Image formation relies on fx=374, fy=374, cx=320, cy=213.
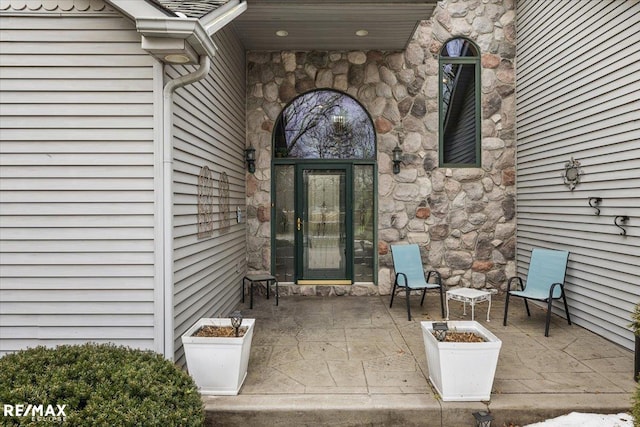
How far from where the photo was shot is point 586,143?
158 inches

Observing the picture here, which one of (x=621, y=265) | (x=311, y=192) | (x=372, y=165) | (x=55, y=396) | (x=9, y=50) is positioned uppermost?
(x=9, y=50)

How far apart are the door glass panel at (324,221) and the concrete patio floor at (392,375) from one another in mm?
1200

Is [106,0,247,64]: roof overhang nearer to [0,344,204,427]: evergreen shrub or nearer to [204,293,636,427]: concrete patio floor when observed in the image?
[0,344,204,427]: evergreen shrub

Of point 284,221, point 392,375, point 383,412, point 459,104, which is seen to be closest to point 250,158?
point 284,221

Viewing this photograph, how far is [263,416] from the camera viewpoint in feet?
7.85

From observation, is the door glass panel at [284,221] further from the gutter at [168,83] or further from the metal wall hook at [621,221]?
the metal wall hook at [621,221]

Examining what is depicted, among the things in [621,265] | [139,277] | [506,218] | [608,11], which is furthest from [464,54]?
[139,277]

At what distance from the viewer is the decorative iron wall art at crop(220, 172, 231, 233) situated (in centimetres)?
415

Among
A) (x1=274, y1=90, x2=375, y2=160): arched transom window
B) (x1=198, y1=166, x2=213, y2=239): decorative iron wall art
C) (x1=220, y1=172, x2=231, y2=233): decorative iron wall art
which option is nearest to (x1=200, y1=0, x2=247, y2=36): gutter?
(x1=198, y1=166, x2=213, y2=239): decorative iron wall art

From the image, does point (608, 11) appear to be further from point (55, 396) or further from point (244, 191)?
point (55, 396)

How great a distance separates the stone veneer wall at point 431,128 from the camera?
5.48 metres

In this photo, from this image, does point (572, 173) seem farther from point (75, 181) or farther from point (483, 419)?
point (75, 181)

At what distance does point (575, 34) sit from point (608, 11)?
48 centimetres
